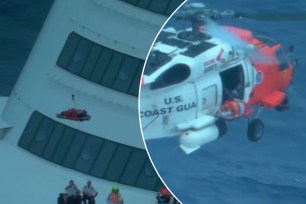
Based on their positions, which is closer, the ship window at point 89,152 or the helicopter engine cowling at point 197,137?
the helicopter engine cowling at point 197,137

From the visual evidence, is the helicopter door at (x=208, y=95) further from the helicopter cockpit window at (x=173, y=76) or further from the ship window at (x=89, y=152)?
the ship window at (x=89, y=152)

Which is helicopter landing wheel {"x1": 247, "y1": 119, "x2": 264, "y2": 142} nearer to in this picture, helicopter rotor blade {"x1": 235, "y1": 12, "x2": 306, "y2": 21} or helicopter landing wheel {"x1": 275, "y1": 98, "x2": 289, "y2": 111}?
helicopter landing wheel {"x1": 275, "y1": 98, "x2": 289, "y2": 111}

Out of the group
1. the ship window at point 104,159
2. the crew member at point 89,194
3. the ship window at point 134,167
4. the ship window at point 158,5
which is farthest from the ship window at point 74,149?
the ship window at point 158,5

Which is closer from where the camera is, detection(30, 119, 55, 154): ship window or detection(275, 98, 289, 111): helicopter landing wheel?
detection(275, 98, 289, 111): helicopter landing wheel

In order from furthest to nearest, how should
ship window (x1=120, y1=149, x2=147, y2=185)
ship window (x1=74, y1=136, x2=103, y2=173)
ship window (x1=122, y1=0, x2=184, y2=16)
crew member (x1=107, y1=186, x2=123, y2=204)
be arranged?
1. ship window (x1=74, y1=136, x2=103, y2=173)
2. ship window (x1=120, y1=149, x2=147, y2=185)
3. ship window (x1=122, y1=0, x2=184, y2=16)
4. crew member (x1=107, y1=186, x2=123, y2=204)

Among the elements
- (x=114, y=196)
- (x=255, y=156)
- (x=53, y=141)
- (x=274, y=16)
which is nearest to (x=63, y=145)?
(x=53, y=141)

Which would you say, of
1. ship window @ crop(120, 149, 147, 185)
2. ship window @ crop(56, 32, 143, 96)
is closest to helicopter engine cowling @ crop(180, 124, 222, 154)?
ship window @ crop(56, 32, 143, 96)

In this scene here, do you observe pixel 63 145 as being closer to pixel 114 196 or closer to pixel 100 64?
pixel 100 64
